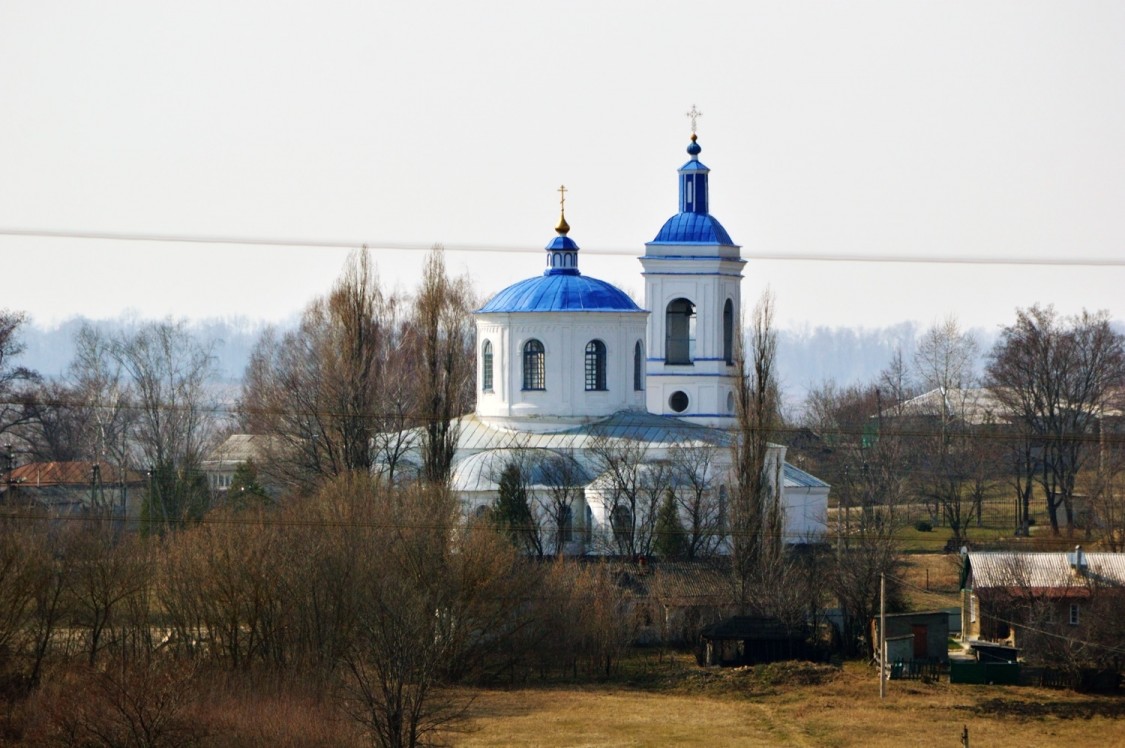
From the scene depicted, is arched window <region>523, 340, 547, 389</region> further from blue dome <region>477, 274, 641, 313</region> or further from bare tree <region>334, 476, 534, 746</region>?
bare tree <region>334, 476, 534, 746</region>

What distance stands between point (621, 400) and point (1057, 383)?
2005cm

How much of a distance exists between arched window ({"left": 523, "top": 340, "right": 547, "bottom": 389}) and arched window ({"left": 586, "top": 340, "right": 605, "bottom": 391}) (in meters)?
1.00

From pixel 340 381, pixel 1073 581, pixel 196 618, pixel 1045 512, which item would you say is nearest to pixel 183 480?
pixel 340 381

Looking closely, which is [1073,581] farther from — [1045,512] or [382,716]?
[1045,512]

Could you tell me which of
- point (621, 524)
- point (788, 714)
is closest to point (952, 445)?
point (621, 524)

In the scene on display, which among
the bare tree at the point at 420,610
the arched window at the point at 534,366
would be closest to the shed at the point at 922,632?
the bare tree at the point at 420,610

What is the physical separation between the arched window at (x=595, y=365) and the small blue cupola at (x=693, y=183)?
641 centimetres

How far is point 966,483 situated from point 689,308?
65.1 ft

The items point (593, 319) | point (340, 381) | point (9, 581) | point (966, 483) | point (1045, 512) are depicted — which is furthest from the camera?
point (966, 483)

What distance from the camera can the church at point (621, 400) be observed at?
44.3 metres

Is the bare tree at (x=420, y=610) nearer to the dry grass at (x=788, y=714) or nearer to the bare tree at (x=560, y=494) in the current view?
the dry grass at (x=788, y=714)

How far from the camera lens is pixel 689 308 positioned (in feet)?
169

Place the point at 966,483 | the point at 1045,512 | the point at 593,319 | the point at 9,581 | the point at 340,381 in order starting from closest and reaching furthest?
the point at 9,581 < the point at 340,381 < the point at 593,319 < the point at 1045,512 < the point at 966,483

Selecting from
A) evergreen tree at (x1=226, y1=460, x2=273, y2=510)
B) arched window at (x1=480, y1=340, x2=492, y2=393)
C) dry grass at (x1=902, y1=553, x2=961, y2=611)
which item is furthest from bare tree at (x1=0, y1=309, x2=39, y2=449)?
dry grass at (x1=902, y1=553, x2=961, y2=611)
